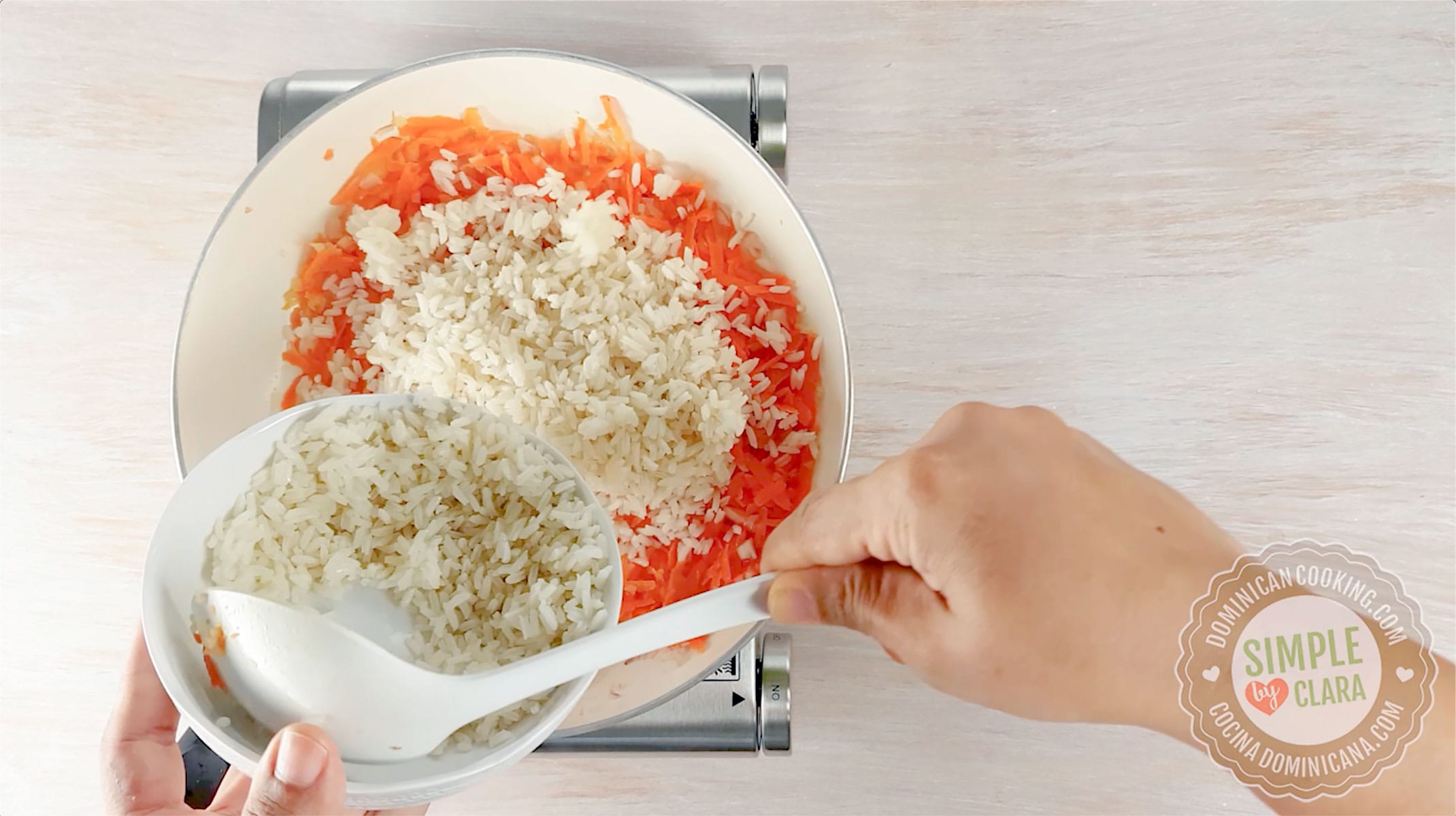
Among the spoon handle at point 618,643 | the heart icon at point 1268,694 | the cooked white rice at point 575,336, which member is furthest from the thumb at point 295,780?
the heart icon at point 1268,694

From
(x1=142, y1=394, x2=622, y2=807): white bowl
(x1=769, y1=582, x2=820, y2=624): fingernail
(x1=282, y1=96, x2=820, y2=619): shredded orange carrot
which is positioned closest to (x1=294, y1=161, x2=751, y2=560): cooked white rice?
(x1=282, y1=96, x2=820, y2=619): shredded orange carrot

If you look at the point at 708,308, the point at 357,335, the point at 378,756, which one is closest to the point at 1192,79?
the point at 708,308

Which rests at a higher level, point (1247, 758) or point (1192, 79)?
point (1192, 79)

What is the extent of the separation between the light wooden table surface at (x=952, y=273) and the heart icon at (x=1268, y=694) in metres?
0.31

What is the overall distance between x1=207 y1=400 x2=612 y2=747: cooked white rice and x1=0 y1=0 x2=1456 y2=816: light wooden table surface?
35 cm

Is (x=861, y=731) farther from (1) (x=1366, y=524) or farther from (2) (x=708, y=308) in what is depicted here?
(1) (x=1366, y=524)

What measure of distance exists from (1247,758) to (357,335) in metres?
0.93

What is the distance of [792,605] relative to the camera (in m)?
0.66

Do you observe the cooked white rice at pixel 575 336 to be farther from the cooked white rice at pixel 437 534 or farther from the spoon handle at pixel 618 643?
the spoon handle at pixel 618 643

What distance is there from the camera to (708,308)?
0.91 m

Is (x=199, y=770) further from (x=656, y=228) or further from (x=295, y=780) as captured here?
(x=656, y=228)

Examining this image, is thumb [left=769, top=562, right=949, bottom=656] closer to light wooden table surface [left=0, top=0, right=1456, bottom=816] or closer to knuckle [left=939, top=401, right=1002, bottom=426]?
knuckle [left=939, top=401, right=1002, bottom=426]

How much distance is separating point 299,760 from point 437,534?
215 millimetres

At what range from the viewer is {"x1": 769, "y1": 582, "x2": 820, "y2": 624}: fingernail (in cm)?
66
